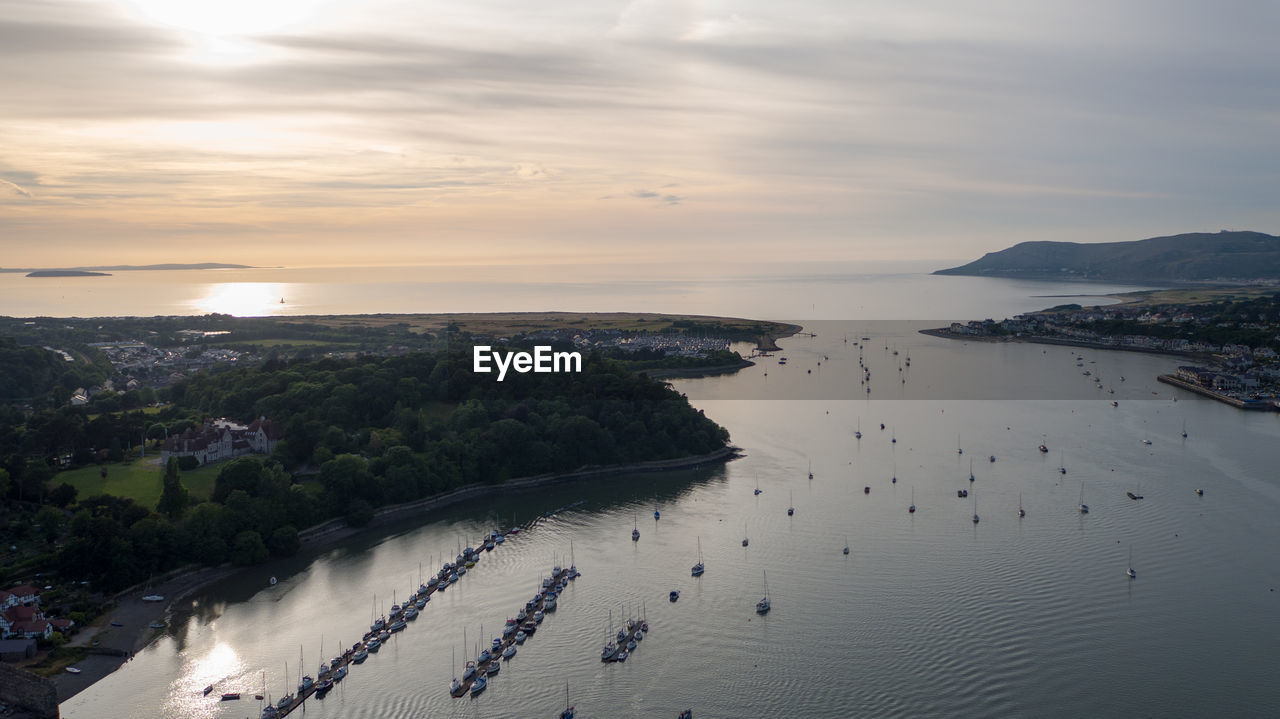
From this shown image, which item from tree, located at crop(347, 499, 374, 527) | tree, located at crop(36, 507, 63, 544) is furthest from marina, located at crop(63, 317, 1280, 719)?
tree, located at crop(36, 507, 63, 544)

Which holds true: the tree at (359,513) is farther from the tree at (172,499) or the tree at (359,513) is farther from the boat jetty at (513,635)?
the boat jetty at (513,635)

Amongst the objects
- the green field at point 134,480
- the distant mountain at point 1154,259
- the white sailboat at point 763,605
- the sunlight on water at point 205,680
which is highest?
the distant mountain at point 1154,259

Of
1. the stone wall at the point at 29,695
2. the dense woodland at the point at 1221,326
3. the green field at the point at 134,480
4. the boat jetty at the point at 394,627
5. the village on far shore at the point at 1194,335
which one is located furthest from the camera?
the dense woodland at the point at 1221,326

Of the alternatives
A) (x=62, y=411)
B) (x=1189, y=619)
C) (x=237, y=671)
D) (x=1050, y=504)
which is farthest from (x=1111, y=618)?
(x=62, y=411)

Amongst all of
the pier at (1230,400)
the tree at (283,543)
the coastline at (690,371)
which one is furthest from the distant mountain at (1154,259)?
the tree at (283,543)

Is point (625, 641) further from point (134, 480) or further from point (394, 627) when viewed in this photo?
point (134, 480)

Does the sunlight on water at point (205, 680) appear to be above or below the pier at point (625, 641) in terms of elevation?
below

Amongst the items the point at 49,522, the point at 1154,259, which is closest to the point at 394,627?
the point at 49,522
